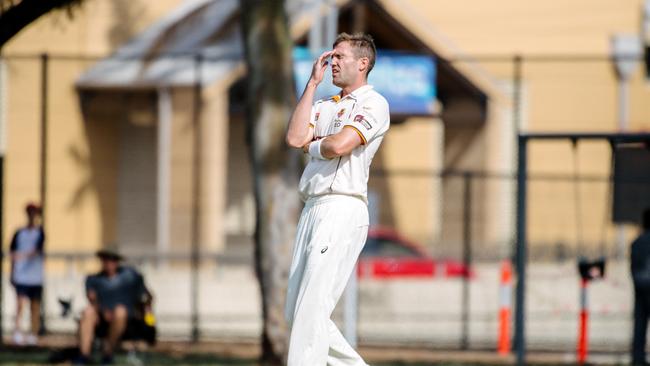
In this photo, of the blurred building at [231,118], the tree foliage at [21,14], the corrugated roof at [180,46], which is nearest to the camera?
the tree foliage at [21,14]

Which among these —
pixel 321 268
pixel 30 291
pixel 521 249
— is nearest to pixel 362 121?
pixel 321 268

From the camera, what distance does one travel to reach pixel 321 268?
7.08 m

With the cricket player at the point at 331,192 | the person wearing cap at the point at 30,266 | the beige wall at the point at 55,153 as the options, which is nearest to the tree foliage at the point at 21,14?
the cricket player at the point at 331,192

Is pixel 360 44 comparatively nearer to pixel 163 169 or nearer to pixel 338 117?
pixel 338 117

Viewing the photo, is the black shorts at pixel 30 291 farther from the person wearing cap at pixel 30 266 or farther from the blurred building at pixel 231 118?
the blurred building at pixel 231 118

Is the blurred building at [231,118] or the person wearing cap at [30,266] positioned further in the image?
the blurred building at [231,118]

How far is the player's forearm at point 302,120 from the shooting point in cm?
709

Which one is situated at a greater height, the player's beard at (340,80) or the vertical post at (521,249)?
the player's beard at (340,80)

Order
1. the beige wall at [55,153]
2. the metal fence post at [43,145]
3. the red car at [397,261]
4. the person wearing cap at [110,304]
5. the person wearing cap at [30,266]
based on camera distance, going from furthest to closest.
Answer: the red car at [397,261], the beige wall at [55,153], the metal fence post at [43,145], the person wearing cap at [30,266], the person wearing cap at [110,304]

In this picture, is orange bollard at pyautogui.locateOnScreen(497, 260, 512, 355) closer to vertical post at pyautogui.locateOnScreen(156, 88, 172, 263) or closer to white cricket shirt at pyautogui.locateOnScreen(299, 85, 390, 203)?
vertical post at pyautogui.locateOnScreen(156, 88, 172, 263)

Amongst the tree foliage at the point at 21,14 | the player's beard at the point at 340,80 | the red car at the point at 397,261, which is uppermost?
the tree foliage at the point at 21,14

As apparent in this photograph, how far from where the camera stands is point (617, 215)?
42.1 ft

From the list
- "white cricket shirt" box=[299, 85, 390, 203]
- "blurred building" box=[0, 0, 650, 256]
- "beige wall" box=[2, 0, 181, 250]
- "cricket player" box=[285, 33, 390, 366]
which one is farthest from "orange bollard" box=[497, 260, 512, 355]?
"white cricket shirt" box=[299, 85, 390, 203]

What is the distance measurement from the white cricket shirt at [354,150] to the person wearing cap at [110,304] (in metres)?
6.24
